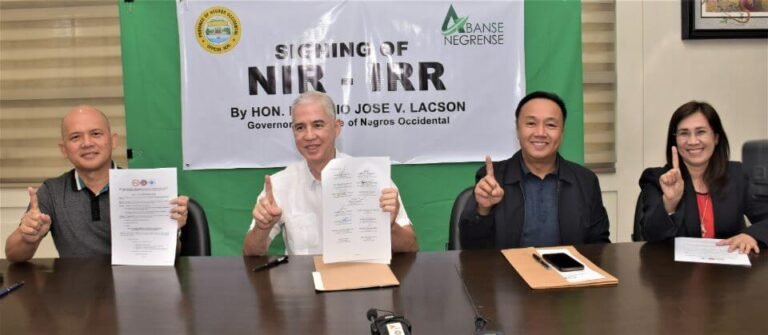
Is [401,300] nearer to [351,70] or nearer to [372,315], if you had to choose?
[372,315]

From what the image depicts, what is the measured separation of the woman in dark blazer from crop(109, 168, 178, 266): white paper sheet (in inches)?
68.9

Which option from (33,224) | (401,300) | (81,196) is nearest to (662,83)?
(401,300)

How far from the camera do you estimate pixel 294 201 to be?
271cm

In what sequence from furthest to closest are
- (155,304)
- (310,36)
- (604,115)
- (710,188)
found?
(604,115)
(310,36)
(710,188)
(155,304)

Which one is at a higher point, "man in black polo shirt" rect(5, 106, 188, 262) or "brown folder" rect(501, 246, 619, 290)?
"man in black polo shirt" rect(5, 106, 188, 262)

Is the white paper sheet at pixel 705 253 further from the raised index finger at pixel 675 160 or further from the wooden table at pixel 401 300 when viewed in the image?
the raised index finger at pixel 675 160

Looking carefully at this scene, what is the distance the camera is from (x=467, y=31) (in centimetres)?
361

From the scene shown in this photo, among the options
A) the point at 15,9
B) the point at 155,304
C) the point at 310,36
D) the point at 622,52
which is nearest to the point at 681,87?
the point at 622,52

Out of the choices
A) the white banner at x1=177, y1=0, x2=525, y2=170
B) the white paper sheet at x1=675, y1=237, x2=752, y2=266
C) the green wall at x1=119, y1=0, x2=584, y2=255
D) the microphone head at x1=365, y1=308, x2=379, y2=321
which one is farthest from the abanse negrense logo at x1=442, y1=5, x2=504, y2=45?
the microphone head at x1=365, y1=308, x2=379, y2=321

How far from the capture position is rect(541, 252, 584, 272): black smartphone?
73.5 inches

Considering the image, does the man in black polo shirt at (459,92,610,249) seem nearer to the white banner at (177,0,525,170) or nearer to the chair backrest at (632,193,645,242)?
the chair backrest at (632,193,645,242)

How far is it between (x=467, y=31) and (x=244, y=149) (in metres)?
1.45

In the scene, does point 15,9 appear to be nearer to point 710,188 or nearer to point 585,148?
point 585,148

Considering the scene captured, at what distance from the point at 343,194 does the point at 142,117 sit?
2.09 m
